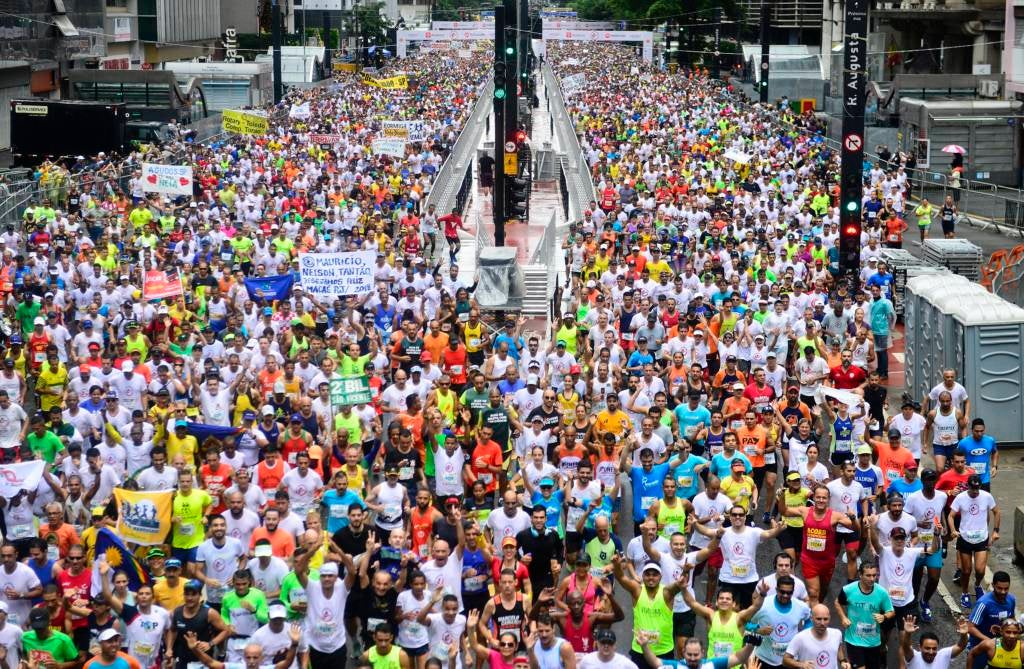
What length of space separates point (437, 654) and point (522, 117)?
4606 cm

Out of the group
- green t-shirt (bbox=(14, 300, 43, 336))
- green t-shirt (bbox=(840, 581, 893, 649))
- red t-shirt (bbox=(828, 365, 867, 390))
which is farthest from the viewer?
green t-shirt (bbox=(14, 300, 43, 336))

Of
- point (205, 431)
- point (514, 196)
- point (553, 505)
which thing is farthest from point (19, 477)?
point (514, 196)

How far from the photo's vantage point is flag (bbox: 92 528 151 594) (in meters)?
10.8

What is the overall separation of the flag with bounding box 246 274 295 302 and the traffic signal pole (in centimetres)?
932

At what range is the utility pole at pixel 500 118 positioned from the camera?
98.0 ft

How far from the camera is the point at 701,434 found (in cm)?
1417

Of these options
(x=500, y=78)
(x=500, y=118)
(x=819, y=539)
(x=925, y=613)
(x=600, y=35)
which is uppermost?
Answer: (x=600, y=35)

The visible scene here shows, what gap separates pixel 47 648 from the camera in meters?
10.1

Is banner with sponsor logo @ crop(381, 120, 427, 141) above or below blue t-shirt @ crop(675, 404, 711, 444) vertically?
above

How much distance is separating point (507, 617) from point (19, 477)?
15.4ft

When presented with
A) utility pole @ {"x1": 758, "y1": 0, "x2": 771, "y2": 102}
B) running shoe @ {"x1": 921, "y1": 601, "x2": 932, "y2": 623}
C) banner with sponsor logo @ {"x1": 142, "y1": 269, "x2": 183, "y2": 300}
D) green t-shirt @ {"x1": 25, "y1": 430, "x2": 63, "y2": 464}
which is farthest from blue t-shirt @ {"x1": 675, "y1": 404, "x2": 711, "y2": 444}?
utility pole @ {"x1": 758, "y1": 0, "x2": 771, "y2": 102}

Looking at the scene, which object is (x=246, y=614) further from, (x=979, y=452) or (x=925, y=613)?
(x=979, y=452)

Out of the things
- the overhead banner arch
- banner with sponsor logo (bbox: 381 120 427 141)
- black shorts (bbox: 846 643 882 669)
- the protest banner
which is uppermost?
the overhead banner arch

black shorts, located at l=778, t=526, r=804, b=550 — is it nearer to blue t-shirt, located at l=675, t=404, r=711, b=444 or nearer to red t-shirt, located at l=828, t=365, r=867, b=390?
blue t-shirt, located at l=675, t=404, r=711, b=444
